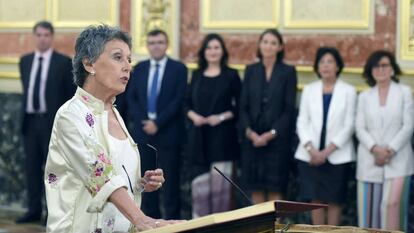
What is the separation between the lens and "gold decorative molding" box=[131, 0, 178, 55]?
36.2 ft

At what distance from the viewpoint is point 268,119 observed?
9383mm

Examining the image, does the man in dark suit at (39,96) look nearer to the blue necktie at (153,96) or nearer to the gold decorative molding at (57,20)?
the gold decorative molding at (57,20)

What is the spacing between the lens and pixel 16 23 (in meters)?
12.3

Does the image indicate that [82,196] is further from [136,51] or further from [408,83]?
[136,51]

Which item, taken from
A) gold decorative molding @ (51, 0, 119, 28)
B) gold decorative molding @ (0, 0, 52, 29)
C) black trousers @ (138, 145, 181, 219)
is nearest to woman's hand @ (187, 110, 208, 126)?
black trousers @ (138, 145, 181, 219)

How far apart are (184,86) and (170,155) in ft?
2.33

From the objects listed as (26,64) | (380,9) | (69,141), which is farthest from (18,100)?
(69,141)

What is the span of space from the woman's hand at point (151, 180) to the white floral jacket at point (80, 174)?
0.56ft

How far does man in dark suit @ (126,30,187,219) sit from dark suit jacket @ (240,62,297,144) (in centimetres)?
86

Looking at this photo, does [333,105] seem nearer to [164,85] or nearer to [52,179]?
[164,85]

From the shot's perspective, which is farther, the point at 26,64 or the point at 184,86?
the point at 26,64

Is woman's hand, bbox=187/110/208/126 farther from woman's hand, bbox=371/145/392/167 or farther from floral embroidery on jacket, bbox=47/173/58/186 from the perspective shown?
floral embroidery on jacket, bbox=47/173/58/186

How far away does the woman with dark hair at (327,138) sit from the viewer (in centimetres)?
912

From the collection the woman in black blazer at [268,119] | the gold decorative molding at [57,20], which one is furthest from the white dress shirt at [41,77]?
the woman in black blazer at [268,119]
